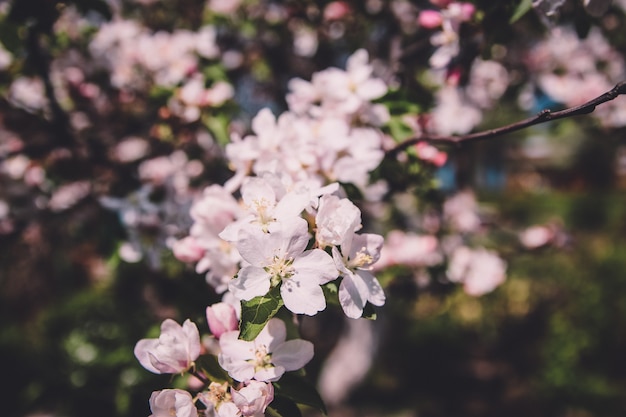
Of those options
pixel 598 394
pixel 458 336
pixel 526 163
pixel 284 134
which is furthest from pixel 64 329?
pixel 526 163

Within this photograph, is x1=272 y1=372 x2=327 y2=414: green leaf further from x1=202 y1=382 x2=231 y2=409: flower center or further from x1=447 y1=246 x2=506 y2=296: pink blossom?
x1=447 y1=246 x2=506 y2=296: pink blossom

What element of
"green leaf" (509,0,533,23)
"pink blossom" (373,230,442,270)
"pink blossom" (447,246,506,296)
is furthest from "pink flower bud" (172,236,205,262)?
"pink blossom" (447,246,506,296)

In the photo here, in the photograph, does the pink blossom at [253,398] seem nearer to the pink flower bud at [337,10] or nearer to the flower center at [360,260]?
the flower center at [360,260]

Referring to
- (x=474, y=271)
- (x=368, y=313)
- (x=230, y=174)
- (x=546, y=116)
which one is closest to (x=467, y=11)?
(x=546, y=116)

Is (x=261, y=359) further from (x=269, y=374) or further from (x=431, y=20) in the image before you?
(x=431, y=20)

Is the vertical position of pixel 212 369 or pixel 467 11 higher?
pixel 467 11

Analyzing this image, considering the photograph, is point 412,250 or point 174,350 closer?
point 174,350

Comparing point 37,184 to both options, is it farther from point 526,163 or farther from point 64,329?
point 526,163
